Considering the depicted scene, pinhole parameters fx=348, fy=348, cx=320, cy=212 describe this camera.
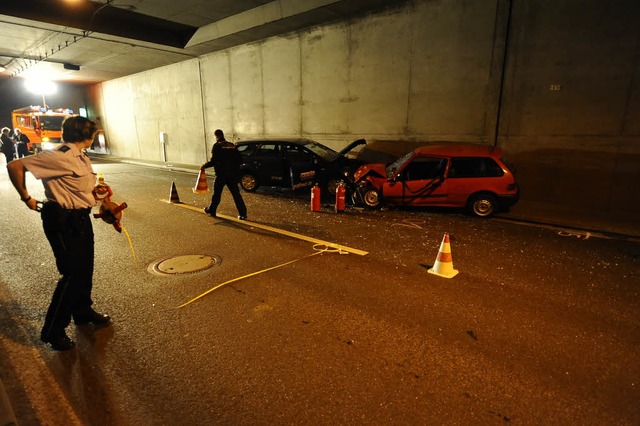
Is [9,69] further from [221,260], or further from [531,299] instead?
[531,299]

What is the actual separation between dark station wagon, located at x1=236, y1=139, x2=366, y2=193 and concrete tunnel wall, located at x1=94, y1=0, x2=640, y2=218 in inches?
82.4

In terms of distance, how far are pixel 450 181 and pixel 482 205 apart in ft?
3.05

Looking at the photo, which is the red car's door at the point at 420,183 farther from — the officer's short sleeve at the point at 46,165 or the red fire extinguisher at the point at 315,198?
the officer's short sleeve at the point at 46,165

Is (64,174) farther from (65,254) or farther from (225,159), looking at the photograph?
(225,159)

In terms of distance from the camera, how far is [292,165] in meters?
10.4

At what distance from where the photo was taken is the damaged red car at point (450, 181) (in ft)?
25.6

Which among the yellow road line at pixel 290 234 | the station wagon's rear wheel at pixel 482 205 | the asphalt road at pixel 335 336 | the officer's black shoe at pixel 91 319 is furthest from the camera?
the station wagon's rear wheel at pixel 482 205

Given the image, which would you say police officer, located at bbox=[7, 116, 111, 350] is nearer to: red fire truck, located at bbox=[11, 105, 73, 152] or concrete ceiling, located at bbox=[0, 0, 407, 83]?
concrete ceiling, located at bbox=[0, 0, 407, 83]

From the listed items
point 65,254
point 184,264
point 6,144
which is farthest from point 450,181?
point 6,144

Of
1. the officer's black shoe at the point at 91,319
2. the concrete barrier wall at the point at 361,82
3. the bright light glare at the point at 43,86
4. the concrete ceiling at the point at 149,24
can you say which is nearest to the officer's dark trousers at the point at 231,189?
the officer's black shoe at the point at 91,319

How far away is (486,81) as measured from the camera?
9547 mm

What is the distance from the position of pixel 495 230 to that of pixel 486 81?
4.76 meters

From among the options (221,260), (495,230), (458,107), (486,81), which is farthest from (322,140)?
(221,260)

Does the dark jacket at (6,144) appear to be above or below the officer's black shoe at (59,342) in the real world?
above
